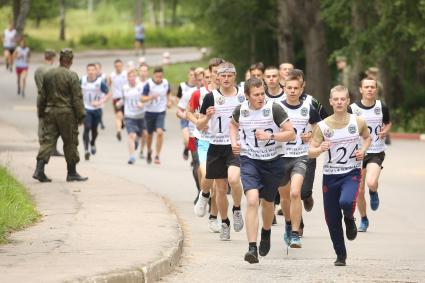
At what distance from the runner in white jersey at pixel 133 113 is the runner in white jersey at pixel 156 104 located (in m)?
0.21

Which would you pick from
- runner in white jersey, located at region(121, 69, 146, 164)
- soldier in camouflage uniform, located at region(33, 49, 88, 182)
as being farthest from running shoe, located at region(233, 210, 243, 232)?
runner in white jersey, located at region(121, 69, 146, 164)

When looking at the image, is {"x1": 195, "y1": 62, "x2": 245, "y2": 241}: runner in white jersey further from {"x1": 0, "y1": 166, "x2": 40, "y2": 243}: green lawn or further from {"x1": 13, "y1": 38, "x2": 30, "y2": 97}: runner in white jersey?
{"x1": 13, "y1": 38, "x2": 30, "y2": 97}: runner in white jersey

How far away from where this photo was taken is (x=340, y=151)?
12.9 m

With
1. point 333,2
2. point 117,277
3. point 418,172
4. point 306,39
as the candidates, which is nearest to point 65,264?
point 117,277

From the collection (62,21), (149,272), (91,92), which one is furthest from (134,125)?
(62,21)

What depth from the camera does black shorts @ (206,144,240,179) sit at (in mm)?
14945

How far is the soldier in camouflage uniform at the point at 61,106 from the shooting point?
1912 centimetres

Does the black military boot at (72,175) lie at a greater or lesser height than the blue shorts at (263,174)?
lesser

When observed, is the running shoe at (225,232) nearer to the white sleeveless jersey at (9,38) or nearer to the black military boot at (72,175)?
the black military boot at (72,175)

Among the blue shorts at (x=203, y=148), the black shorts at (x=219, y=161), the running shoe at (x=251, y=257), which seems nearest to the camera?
the running shoe at (x=251, y=257)

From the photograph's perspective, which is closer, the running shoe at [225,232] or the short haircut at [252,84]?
the short haircut at [252,84]

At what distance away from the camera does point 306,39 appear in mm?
40844

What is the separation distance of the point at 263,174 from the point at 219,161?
6.09 feet

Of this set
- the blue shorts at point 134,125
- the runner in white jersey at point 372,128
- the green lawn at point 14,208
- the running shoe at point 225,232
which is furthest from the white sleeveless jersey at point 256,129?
the blue shorts at point 134,125
